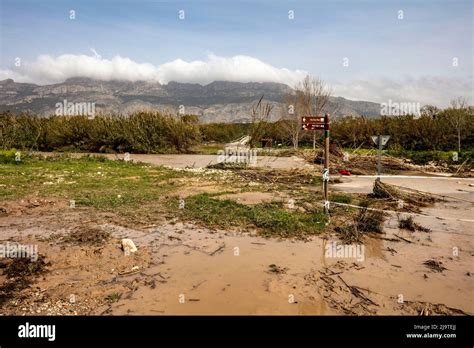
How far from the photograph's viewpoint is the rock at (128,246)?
5.98 m

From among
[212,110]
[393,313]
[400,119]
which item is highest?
[212,110]

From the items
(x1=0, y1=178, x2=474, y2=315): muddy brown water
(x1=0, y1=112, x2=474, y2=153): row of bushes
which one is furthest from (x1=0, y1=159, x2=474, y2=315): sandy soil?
(x1=0, y1=112, x2=474, y2=153): row of bushes

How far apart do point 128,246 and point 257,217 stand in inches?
116

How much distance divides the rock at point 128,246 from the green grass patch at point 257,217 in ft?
6.36

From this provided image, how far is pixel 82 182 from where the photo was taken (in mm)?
12266

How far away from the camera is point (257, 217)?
7.97 metres

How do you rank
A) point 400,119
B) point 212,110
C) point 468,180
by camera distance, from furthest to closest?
point 212,110 < point 400,119 < point 468,180

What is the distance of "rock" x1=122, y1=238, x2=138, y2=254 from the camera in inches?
235

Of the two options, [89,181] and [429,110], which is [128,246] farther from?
[429,110]

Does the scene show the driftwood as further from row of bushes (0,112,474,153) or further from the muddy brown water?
row of bushes (0,112,474,153)

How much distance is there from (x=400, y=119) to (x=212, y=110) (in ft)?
570

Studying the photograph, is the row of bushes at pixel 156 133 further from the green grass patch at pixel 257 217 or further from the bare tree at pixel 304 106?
the green grass patch at pixel 257 217
